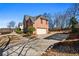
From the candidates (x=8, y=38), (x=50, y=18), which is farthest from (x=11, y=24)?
(x=50, y=18)

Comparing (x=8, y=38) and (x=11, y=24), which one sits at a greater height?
(x=11, y=24)

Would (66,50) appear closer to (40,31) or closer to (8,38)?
(40,31)

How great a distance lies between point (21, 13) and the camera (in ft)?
14.7

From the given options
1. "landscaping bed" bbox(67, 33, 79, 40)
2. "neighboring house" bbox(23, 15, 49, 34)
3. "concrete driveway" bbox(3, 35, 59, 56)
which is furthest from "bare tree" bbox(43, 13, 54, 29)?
"landscaping bed" bbox(67, 33, 79, 40)

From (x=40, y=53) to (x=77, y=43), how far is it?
64 centimetres

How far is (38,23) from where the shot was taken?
455cm

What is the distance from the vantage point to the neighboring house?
4.50 m

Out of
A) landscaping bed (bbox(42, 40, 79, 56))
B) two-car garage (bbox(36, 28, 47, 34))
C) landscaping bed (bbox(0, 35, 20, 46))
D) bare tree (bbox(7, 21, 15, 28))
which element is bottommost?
landscaping bed (bbox(42, 40, 79, 56))

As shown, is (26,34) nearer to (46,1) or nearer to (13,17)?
(13,17)

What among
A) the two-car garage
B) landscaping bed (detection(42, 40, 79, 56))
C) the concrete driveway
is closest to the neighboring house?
the two-car garage

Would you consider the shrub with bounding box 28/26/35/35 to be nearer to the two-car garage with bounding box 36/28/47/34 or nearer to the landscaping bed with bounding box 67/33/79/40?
the two-car garage with bounding box 36/28/47/34

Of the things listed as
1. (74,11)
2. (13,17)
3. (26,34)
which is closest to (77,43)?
(74,11)

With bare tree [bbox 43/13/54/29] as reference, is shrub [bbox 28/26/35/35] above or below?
below

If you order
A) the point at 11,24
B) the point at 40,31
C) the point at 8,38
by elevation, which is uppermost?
the point at 11,24
